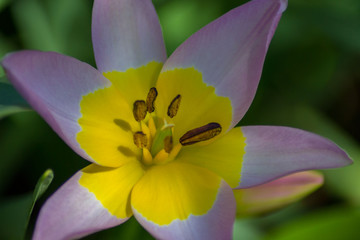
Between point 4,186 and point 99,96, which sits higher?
point 99,96

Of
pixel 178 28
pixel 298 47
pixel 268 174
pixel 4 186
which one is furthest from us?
pixel 298 47

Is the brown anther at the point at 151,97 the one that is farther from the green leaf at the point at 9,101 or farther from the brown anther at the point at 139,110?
the green leaf at the point at 9,101

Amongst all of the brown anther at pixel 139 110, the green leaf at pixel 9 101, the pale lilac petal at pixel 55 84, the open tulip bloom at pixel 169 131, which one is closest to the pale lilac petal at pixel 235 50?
the open tulip bloom at pixel 169 131

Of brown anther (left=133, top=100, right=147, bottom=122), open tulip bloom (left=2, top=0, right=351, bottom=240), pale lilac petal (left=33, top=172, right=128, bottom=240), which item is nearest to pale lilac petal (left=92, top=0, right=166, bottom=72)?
open tulip bloom (left=2, top=0, right=351, bottom=240)

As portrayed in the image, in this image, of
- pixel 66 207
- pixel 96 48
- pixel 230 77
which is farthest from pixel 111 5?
pixel 66 207

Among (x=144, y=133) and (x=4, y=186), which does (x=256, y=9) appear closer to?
(x=144, y=133)

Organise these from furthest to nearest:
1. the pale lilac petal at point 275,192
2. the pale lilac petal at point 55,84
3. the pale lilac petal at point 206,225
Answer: the pale lilac petal at point 275,192
the pale lilac petal at point 206,225
the pale lilac petal at point 55,84
